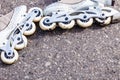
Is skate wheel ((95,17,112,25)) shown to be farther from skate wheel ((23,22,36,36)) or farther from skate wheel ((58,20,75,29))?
skate wheel ((23,22,36,36))

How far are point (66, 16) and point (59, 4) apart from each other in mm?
92

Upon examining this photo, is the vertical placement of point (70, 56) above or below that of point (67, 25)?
below

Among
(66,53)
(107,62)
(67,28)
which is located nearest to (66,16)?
(67,28)

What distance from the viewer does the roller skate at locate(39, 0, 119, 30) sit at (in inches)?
64.9

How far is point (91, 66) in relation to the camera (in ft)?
5.09

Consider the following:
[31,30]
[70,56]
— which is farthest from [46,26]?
[70,56]

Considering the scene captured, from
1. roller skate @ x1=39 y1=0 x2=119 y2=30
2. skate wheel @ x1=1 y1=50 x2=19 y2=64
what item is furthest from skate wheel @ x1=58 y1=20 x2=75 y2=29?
skate wheel @ x1=1 y1=50 x2=19 y2=64

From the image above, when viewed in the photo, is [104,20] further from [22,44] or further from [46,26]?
[22,44]

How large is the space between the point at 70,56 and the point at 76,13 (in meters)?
0.22

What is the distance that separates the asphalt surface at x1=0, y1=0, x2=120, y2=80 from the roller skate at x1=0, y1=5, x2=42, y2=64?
37 mm

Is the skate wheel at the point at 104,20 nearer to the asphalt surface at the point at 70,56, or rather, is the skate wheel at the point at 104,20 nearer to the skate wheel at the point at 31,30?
the asphalt surface at the point at 70,56

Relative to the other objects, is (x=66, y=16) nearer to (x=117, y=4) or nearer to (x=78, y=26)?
(x=78, y=26)

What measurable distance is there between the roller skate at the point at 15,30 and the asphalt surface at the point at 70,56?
0.12ft

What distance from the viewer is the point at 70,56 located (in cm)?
159
